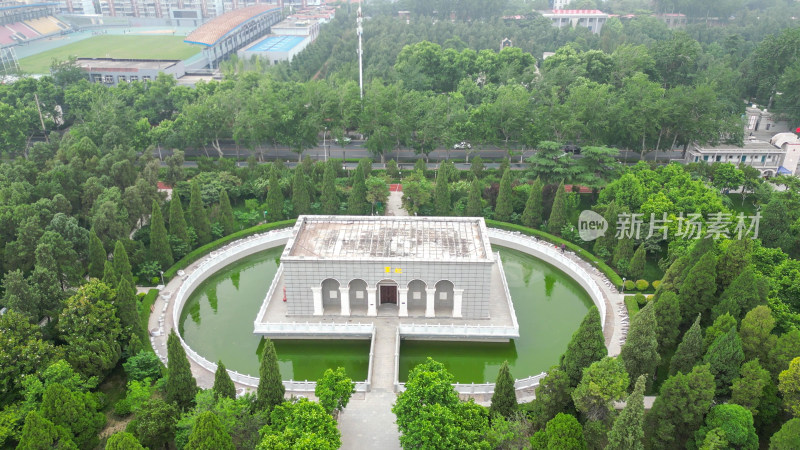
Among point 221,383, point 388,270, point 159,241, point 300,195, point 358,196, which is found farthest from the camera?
point 300,195

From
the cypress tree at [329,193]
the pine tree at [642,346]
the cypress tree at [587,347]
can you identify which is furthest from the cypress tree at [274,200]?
the pine tree at [642,346]

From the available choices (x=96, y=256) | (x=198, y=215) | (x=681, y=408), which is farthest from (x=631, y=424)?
(x=198, y=215)

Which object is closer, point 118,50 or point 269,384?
Answer: point 269,384

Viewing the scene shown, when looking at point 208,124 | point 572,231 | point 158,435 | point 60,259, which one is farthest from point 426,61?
point 158,435

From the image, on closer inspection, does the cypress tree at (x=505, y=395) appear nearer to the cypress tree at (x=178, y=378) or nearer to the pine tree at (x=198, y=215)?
the cypress tree at (x=178, y=378)

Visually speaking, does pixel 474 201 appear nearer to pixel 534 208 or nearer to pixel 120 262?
pixel 534 208

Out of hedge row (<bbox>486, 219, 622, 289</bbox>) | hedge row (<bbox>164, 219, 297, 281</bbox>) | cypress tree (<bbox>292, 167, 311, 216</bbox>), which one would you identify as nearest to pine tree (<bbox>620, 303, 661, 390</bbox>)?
hedge row (<bbox>486, 219, 622, 289</bbox>)
